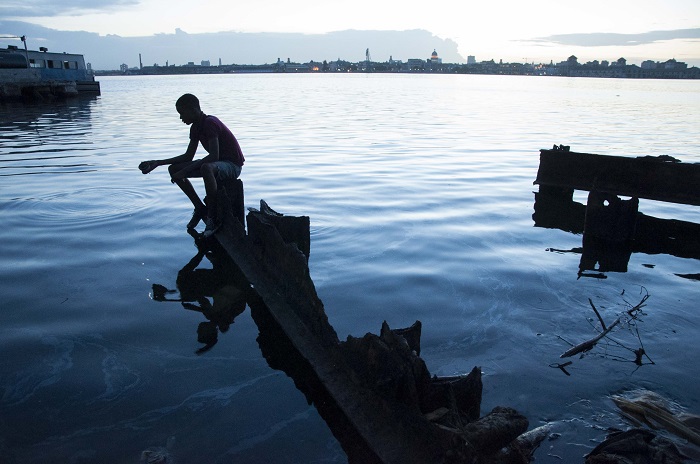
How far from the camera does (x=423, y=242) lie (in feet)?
27.2

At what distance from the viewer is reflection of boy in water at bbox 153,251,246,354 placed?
5.30 metres

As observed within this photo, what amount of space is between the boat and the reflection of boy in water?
50942mm

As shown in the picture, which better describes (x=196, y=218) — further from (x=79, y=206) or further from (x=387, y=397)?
(x=387, y=397)

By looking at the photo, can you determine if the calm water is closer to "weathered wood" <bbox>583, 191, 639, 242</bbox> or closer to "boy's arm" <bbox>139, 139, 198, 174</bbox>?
"weathered wood" <bbox>583, 191, 639, 242</bbox>

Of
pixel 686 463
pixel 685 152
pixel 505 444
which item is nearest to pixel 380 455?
pixel 505 444

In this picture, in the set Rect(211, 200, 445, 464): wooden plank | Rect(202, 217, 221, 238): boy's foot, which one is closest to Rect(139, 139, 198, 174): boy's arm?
Rect(202, 217, 221, 238): boy's foot

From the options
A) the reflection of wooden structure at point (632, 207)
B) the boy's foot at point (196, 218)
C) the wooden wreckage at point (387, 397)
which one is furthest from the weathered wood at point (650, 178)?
the boy's foot at point (196, 218)

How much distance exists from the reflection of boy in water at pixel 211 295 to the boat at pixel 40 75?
50.9 metres

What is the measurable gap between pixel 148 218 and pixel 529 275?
22.2 feet

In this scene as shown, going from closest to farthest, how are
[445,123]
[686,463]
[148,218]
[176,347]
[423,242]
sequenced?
[686,463] → [176,347] → [423,242] → [148,218] → [445,123]

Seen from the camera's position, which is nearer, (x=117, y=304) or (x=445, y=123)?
(x=117, y=304)

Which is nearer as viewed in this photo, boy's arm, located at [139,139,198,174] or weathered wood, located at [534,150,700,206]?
boy's arm, located at [139,139,198,174]

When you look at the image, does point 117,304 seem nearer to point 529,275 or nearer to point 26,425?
point 26,425

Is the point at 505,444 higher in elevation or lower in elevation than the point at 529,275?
higher
